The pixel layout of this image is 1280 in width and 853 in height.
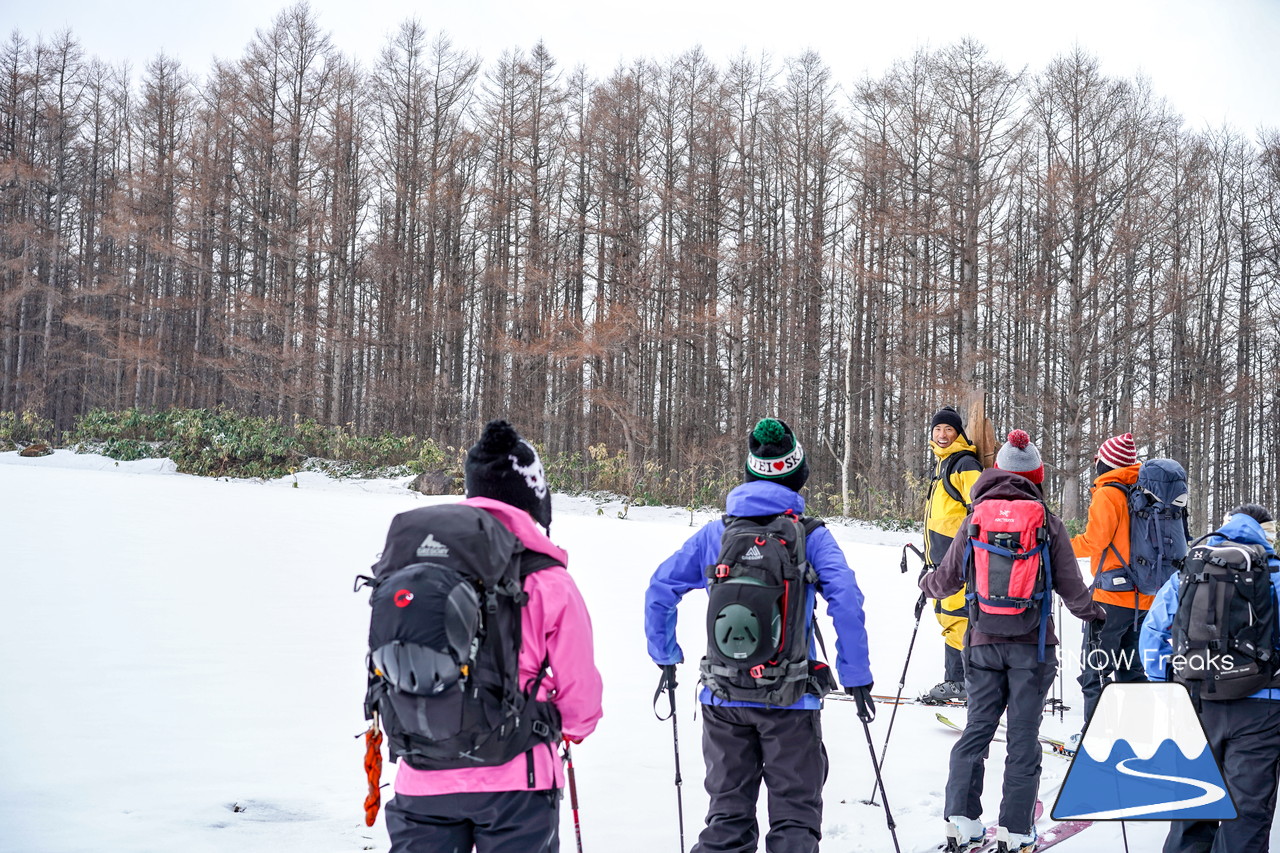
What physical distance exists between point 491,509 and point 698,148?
82.6 feet

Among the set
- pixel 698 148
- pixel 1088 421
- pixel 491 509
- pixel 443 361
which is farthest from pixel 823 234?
pixel 491 509

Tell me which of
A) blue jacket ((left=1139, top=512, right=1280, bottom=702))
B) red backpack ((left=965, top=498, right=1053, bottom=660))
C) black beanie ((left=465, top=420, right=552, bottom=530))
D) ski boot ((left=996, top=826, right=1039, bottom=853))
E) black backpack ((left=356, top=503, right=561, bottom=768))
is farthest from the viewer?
red backpack ((left=965, top=498, right=1053, bottom=660))

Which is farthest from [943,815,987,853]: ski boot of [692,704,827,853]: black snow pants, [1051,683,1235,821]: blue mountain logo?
[692,704,827,853]: black snow pants

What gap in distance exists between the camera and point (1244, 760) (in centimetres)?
350

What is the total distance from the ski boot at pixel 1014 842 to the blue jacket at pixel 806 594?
1432 millimetres

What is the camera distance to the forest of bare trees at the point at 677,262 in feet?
73.2

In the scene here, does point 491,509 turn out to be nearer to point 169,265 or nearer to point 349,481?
point 349,481

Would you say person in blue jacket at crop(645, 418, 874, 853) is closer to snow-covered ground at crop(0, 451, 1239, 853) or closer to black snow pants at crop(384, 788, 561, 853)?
black snow pants at crop(384, 788, 561, 853)

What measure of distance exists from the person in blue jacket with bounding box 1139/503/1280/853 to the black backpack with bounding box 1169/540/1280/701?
0.26ft

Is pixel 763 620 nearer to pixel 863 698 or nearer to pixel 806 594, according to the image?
pixel 806 594

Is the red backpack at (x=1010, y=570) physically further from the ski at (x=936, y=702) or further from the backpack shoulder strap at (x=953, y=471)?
the ski at (x=936, y=702)

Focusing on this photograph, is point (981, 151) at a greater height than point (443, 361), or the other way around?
point (981, 151)

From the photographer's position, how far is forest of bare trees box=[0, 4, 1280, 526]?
22.3 meters

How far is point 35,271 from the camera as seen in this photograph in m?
29.0
